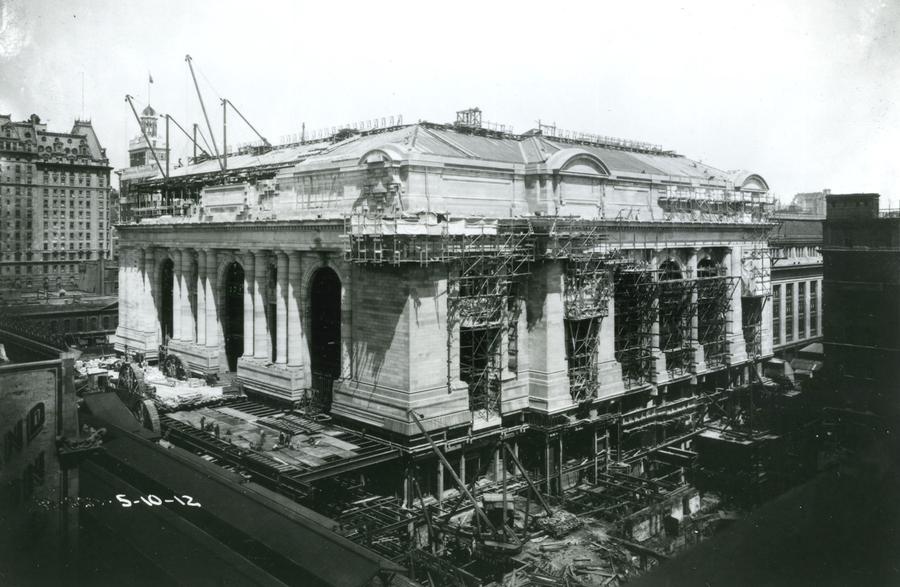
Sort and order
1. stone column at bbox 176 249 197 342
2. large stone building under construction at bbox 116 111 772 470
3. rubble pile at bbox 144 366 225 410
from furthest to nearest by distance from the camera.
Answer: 1. stone column at bbox 176 249 197 342
2. rubble pile at bbox 144 366 225 410
3. large stone building under construction at bbox 116 111 772 470

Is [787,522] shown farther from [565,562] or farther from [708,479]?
[708,479]

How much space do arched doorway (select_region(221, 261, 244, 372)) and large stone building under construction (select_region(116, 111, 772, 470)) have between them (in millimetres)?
136

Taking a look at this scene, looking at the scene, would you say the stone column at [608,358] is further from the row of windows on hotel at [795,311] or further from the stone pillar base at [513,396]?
the row of windows on hotel at [795,311]

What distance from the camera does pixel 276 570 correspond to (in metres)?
25.4

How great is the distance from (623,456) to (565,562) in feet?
52.8

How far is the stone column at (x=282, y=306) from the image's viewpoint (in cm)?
5262

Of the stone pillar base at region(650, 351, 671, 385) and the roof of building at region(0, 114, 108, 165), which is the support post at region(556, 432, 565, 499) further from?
the roof of building at region(0, 114, 108, 165)

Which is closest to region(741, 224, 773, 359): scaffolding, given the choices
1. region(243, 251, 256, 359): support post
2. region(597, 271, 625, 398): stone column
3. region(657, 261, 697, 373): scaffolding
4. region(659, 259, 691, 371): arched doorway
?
region(657, 261, 697, 373): scaffolding

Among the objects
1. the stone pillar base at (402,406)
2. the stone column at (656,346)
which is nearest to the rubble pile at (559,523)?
the stone pillar base at (402,406)

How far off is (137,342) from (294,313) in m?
28.9

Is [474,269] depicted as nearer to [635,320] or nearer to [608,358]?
[608,358]

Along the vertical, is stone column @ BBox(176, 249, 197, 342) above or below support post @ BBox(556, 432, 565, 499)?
above

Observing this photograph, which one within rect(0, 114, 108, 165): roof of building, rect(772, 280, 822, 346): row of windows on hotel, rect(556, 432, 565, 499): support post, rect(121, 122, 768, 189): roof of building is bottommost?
rect(556, 432, 565, 499): support post

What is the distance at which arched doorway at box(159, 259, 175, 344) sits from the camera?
72.1 metres
